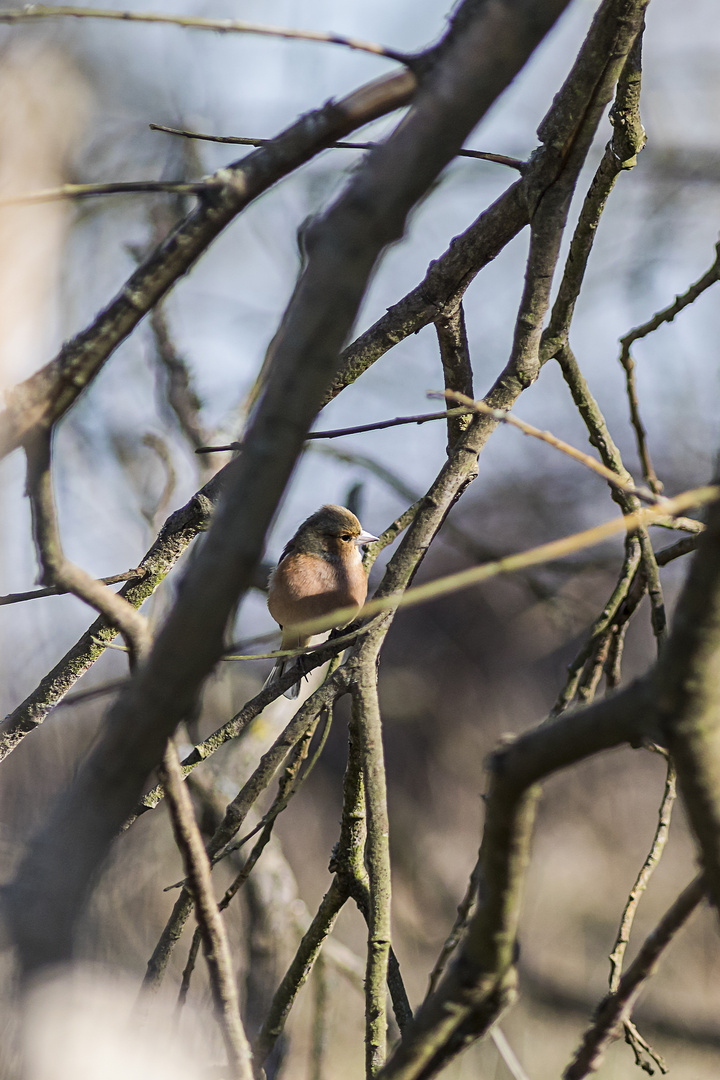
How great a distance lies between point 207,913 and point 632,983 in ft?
1.89

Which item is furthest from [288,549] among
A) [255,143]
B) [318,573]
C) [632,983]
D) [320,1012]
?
[632,983]

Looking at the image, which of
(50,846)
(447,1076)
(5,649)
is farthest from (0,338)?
(447,1076)

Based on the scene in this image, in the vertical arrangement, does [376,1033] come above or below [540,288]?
below

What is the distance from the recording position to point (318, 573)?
4.08 metres

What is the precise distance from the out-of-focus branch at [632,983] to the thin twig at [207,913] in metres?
0.47

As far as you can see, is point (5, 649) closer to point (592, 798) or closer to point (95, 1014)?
point (95, 1014)

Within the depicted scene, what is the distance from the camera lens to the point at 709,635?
834 millimetres

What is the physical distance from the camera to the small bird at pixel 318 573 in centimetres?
400

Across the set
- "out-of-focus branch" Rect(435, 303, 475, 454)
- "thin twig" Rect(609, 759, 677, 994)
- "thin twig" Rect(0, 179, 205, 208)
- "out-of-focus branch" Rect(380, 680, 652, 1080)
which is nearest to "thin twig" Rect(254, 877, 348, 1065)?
"thin twig" Rect(609, 759, 677, 994)

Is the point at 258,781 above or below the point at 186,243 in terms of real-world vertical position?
below

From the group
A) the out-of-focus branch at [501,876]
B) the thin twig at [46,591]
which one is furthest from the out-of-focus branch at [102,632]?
the out-of-focus branch at [501,876]

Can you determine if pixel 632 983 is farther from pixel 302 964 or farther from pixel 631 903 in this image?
pixel 302 964

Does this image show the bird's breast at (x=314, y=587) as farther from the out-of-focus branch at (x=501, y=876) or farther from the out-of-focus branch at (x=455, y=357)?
the out-of-focus branch at (x=501, y=876)

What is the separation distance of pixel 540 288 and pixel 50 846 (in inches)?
62.1
